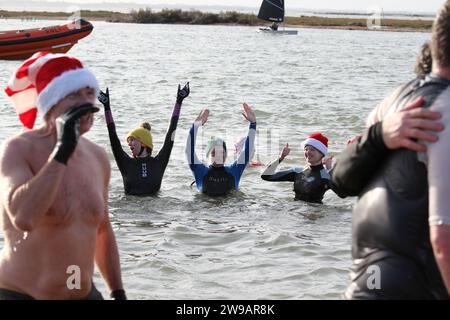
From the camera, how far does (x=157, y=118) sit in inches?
706

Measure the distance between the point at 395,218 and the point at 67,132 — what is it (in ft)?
3.91

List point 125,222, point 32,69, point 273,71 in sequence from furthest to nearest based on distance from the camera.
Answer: point 273,71
point 125,222
point 32,69

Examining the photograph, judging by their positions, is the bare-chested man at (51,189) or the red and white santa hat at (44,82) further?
the red and white santa hat at (44,82)

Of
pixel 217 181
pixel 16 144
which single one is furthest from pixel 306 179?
pixel 16 144

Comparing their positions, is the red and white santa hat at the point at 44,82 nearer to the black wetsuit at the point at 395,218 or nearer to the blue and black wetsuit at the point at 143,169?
the black wetsuit at the point at 395,218

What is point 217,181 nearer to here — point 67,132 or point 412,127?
point 67,132

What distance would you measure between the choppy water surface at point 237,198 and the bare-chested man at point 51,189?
3082mm

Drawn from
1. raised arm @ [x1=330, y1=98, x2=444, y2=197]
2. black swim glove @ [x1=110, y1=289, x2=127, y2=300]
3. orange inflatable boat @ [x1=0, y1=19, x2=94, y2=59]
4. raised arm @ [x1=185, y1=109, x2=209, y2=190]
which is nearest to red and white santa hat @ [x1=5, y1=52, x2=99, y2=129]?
black swim glove @ [x1=110, y1=289, x2=127, y2=300]

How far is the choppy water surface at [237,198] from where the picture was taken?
7152mm

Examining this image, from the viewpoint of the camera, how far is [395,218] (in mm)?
3014

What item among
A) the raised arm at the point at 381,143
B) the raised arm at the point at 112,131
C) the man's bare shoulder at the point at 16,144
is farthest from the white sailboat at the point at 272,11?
the raised arm at the point at 381,143

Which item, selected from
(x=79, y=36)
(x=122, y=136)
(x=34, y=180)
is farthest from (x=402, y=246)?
(x=79, y=36)

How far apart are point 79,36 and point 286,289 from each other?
2358 centimetres
